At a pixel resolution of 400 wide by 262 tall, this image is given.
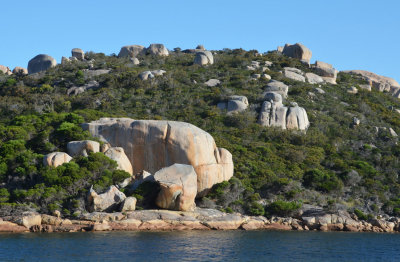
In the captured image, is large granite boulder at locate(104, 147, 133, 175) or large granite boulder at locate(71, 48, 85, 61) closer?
large granite boulder at locate(104, 147, 133, 175)

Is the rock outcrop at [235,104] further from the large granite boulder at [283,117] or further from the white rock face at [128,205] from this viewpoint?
the white rock face at [128,205]

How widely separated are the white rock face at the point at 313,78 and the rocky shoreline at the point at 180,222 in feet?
146

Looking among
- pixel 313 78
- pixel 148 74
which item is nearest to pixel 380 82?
pixel 313 78

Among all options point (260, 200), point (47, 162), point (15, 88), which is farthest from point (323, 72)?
point (47, 162)

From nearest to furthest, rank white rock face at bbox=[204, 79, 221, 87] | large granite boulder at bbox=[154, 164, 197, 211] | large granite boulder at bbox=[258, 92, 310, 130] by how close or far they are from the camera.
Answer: large granite boulder at bbox=[154, 164, 197, 211], large granite boulder at bbox=[258, 92, 310, 130], white rock face at bbox=[204, 79, 221, 87]

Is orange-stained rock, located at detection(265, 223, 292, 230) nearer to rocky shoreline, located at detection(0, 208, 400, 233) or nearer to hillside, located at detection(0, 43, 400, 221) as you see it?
rocky shoreline, located at detection(0, 208, 400, 233)

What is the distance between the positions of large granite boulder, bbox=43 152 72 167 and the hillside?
0.78 meters

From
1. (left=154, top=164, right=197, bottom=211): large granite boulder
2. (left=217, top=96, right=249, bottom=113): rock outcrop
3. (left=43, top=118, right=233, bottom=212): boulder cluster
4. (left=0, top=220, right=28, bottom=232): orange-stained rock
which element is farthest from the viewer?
(left=217, top=96, right=249, bottom=113): rock outcrop

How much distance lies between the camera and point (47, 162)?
139 ft

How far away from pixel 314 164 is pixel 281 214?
45.6 ft

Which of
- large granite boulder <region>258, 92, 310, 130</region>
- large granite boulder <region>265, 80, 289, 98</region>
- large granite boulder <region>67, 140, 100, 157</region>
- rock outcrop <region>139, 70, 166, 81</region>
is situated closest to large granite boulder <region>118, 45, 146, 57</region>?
A: rock outcrop <region>139, 70, 166, 81</region>

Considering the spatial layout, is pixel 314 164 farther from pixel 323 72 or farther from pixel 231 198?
pixel 323 72

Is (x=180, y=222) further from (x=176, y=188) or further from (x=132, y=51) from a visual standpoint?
(x=132, y=51)

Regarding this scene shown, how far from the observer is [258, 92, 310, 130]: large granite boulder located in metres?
66.6
